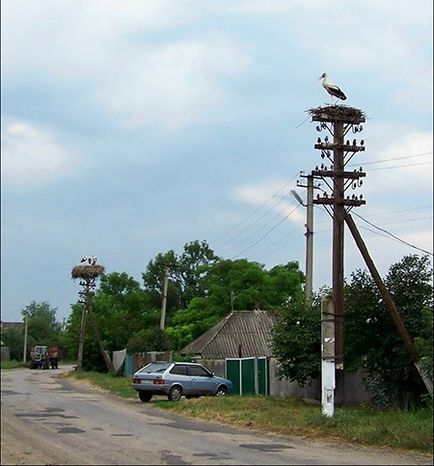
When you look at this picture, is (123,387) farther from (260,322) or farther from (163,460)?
(163,460)

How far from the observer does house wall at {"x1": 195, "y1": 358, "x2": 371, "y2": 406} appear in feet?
83.0

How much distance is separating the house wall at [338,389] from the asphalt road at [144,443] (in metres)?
5.36

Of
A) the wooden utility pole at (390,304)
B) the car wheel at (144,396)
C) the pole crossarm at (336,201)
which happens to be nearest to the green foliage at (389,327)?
the wooden utility pole at (390,304)

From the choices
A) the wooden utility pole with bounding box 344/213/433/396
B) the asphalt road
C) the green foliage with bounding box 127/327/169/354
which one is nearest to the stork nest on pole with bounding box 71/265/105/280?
the green foliage with bounding box 127/327/169/354

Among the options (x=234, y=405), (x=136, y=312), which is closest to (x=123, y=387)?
(x=234, y=405)

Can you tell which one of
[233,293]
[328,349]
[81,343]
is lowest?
[81,343]

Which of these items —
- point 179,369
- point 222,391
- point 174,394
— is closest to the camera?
point 174,394

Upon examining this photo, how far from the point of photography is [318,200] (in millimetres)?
22312

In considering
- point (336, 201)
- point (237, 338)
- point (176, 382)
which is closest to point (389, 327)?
point (336, 201)

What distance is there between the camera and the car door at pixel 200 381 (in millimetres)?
29938

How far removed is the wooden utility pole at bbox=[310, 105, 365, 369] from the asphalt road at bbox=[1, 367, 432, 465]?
163 inches

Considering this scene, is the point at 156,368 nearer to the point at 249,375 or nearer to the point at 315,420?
the point at 249,375

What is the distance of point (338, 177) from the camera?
22.5m

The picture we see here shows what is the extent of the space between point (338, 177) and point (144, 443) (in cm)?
959
